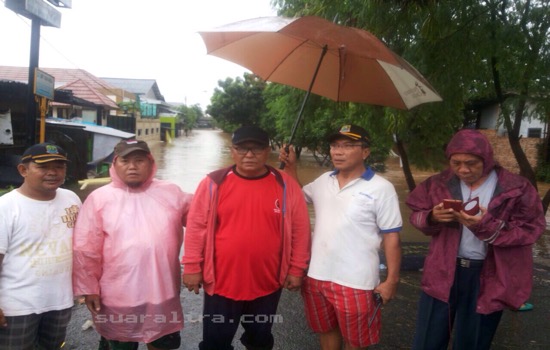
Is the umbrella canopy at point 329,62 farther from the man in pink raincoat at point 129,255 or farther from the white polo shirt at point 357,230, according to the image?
the man in pink raincoat at point 129,255

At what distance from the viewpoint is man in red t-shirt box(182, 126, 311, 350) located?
8.26 feet

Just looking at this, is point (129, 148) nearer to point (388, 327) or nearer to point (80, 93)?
point (388, 327)

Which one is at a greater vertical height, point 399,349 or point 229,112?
point 229,112

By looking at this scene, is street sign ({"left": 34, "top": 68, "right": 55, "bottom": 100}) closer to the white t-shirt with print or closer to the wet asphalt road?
the wet asphalt road

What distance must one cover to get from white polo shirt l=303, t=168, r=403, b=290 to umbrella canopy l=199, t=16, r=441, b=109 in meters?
0.78

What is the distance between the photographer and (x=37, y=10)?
5.43 m

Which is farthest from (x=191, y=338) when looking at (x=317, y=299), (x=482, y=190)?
(x=482, y=190)

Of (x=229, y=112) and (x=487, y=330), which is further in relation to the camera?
(x=229, y=112)

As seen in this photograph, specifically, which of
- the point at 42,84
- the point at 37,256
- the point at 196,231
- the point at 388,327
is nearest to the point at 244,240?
the point at 196,231

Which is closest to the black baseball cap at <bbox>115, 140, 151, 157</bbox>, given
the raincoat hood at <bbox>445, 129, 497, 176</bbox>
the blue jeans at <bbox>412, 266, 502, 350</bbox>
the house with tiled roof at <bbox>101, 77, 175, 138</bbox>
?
the raincoat hood at <bbox>445, 129, 497, 176</bbox>

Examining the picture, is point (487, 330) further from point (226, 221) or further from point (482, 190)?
point (226, 221)

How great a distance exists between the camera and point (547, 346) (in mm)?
3600

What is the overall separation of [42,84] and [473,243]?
5.30 metres

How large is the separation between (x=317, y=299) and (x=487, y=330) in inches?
A: 38.5
